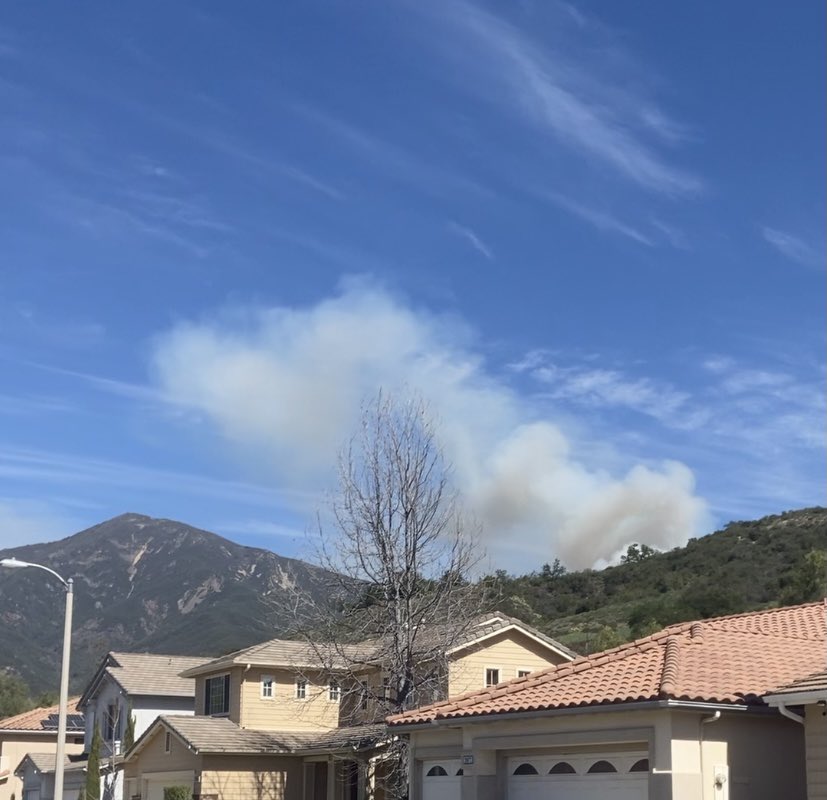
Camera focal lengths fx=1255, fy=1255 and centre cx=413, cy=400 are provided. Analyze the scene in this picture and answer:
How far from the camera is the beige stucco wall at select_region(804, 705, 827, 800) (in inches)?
724

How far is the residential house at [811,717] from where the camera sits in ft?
60.1

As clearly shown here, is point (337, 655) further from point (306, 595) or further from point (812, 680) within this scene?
point (812, 680)

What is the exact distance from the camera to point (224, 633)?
185750 millimetres

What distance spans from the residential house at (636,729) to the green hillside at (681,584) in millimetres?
24328

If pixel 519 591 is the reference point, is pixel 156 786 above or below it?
below

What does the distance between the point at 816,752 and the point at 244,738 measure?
2305cm

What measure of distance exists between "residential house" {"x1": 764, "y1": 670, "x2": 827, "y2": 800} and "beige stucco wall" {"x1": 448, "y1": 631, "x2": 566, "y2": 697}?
58.2 feet

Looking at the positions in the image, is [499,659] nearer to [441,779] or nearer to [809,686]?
[441,779]

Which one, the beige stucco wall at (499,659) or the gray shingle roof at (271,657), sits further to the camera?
the gray shingle roof at (271,657)

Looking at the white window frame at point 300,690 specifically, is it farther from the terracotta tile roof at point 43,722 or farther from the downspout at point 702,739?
the downspout at point 702,739

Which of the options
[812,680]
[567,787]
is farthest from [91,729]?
[812,680]

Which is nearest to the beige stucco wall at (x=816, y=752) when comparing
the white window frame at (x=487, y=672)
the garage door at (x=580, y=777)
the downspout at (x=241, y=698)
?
the garage door at (x=580, y=777)

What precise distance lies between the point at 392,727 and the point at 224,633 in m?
166

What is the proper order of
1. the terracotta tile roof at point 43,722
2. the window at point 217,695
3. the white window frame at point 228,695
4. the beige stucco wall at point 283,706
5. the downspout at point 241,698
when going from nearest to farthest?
the downspout at point 241,698 < the beige stucco wall at point 283,706 < the white window frame at point 228,695 < the window at point 217,695 < the terracotta tile roof at point 43,722
